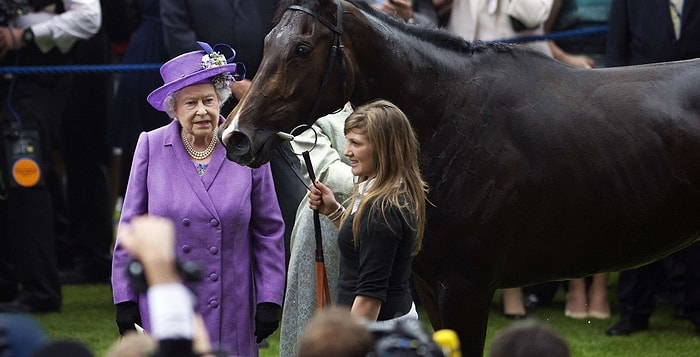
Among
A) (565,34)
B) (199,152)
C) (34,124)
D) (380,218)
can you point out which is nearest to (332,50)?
(199,152)

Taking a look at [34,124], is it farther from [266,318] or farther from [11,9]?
[266,318]

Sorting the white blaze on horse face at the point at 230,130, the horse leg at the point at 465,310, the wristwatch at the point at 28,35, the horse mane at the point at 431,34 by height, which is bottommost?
Result: the horse leg at the point at 465,310

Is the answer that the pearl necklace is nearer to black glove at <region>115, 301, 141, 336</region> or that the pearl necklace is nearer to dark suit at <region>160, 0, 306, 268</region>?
black glove at <region>115, 301, 141, 336</region>

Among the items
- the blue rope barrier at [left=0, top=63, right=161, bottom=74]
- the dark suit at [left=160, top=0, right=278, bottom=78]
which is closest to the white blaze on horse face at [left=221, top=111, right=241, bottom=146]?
the dark suit at [left=160, top=0, right=278, bottom=78]

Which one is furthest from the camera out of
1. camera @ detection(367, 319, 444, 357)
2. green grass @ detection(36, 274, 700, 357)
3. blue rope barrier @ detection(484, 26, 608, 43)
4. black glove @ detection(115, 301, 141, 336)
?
blue rope barrier @ detection(484, 26, 608, 43)

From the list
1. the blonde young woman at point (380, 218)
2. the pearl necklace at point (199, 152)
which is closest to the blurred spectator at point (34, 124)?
the pearl necklace at point (199, 152)

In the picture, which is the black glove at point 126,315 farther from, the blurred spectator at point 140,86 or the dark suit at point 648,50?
the blurred spectator at point 140,86

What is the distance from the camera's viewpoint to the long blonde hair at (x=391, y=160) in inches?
208

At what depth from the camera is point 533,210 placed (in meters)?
6.45

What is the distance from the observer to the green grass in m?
8.37

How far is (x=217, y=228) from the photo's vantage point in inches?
221

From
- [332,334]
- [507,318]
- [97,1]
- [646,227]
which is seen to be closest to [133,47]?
[97,1]

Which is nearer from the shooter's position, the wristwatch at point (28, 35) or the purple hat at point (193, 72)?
the purple hat at point (193, 72)

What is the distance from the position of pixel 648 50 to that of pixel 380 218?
4.07 metres
